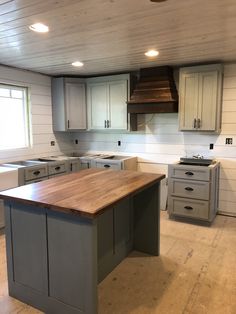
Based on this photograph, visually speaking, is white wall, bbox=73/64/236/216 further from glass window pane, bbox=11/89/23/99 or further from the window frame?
glass window pane, bbox=11/89/23/99

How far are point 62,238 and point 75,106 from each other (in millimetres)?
3262

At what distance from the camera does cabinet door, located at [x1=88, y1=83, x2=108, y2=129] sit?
4617 millimetres

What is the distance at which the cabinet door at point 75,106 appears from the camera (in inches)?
185

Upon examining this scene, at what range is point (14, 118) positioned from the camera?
4.34m

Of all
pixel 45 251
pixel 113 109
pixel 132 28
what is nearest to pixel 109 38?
pixel 132 28

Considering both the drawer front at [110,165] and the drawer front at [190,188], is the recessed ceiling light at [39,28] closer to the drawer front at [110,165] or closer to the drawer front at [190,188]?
the drawer front at [110,165]

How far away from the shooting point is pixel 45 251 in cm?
201

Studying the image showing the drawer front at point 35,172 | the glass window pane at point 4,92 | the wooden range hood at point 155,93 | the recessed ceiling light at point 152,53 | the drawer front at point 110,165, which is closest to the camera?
the recessed ceiling light at point 152,53

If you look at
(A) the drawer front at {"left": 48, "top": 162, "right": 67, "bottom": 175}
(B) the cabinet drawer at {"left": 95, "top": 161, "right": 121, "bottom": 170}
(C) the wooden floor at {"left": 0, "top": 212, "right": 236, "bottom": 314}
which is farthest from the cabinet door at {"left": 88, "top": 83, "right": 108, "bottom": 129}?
(C) the wooden floor at {"left": 0, "top": 212, "right": 236, "bottom": 314}

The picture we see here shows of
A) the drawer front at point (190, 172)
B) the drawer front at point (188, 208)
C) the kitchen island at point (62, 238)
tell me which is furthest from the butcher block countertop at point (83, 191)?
the drawer front at point (188, 208)

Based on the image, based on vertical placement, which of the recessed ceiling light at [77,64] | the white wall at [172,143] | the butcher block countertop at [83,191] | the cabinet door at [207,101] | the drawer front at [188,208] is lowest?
the drawer front at [188,208]

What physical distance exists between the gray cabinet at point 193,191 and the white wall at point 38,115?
2.33 m

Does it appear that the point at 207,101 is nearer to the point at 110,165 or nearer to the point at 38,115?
the point at 110,165

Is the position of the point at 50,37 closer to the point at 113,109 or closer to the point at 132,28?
the point at 132,28
